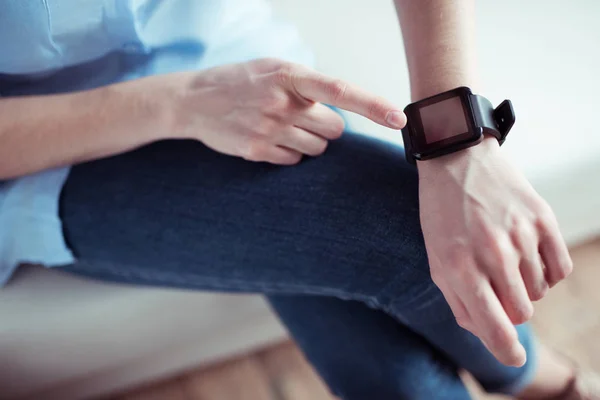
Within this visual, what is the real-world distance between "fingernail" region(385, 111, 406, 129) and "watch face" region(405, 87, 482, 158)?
4cm

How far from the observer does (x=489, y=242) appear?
473 millimetres

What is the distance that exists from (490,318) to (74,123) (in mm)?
493

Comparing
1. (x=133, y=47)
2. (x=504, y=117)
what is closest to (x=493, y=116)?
(x=504, y=117)

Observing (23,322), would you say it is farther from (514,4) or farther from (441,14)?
(514,4)

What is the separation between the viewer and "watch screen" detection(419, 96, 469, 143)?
0.52 metres

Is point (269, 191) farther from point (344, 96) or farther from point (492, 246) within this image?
point (492, 246)

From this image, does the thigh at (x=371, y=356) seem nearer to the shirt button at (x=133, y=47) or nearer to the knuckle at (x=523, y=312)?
the knuckle at (x=523, y=312)

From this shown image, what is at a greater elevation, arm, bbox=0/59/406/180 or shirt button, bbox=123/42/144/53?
shirt button, bbox=123/42/144/53

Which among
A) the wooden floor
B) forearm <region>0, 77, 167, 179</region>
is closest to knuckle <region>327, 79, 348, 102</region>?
forearm <region>0, 77, 167, 179</region>

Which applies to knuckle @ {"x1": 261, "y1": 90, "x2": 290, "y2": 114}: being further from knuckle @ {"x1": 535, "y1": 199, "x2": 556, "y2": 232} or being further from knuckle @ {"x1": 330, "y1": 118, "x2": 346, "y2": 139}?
knuckle @ {"x1": 535, "y1": 199, "x2": 556, "y2": 232}

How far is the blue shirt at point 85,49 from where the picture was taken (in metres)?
0.58

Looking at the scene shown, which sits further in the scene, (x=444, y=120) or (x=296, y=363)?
(x=296, y=363)

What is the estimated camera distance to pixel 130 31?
61cm

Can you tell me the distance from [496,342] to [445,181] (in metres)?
0.16
